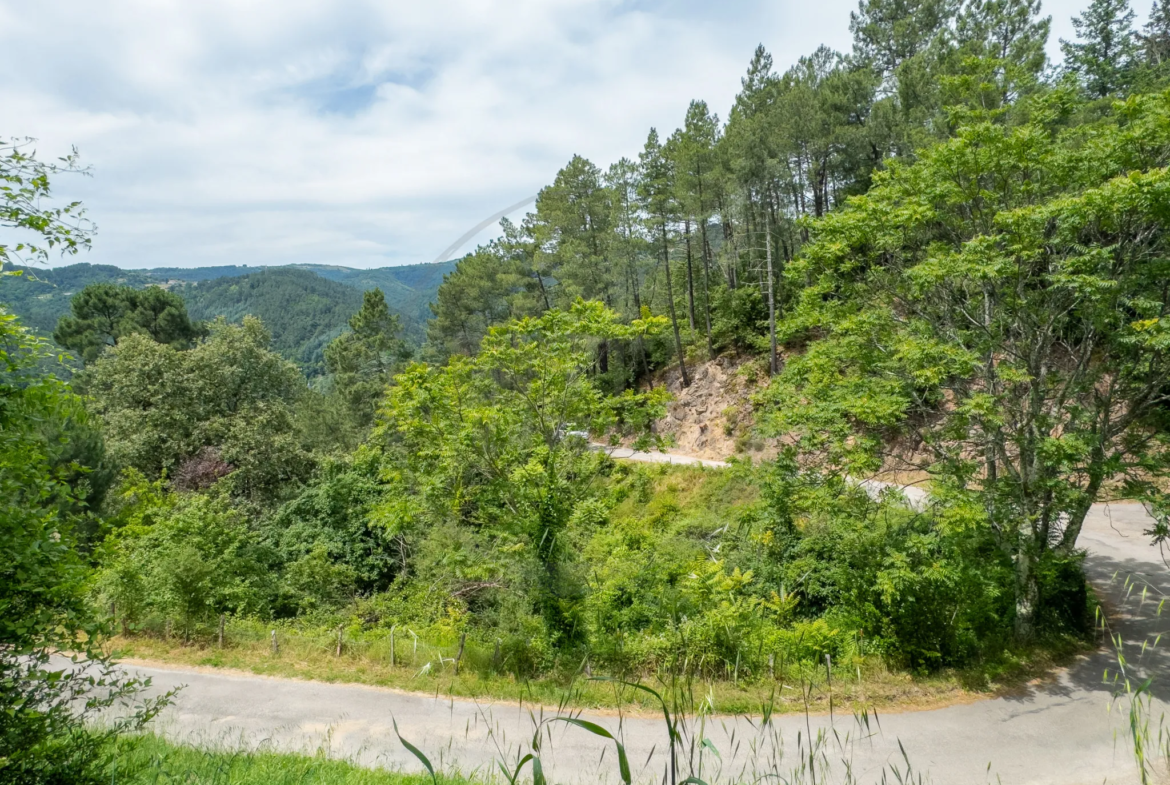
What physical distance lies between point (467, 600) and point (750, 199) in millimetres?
22498

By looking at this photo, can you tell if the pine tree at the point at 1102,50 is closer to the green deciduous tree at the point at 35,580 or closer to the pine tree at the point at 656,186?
the pine tree at the point at 656,186

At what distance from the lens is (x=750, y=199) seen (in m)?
28.4

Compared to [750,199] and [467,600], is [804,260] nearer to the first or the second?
[467,600]

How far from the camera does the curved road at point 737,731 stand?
7.38 metres

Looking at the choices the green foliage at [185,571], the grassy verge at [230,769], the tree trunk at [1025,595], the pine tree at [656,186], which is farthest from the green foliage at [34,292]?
the pine tree at [656,186]

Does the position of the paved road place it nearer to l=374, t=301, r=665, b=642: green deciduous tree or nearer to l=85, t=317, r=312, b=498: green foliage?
l=374, t=301, r=665, b=642: green deciduous tree

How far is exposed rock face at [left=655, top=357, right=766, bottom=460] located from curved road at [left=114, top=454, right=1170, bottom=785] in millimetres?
15183

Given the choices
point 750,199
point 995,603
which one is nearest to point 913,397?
point 995,603

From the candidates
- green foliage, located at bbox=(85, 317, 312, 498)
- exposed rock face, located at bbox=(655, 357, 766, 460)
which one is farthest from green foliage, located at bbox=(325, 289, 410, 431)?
exposed rock face, located at bbox=(655, 357, 766, 460)

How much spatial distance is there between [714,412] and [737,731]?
20.5 metres

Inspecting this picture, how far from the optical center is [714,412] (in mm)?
27953

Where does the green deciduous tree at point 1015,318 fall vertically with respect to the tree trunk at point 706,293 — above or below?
below

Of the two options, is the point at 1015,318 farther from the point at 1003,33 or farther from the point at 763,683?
the point at 1003,33

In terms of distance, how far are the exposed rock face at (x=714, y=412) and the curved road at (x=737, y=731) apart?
15183 millimetres
